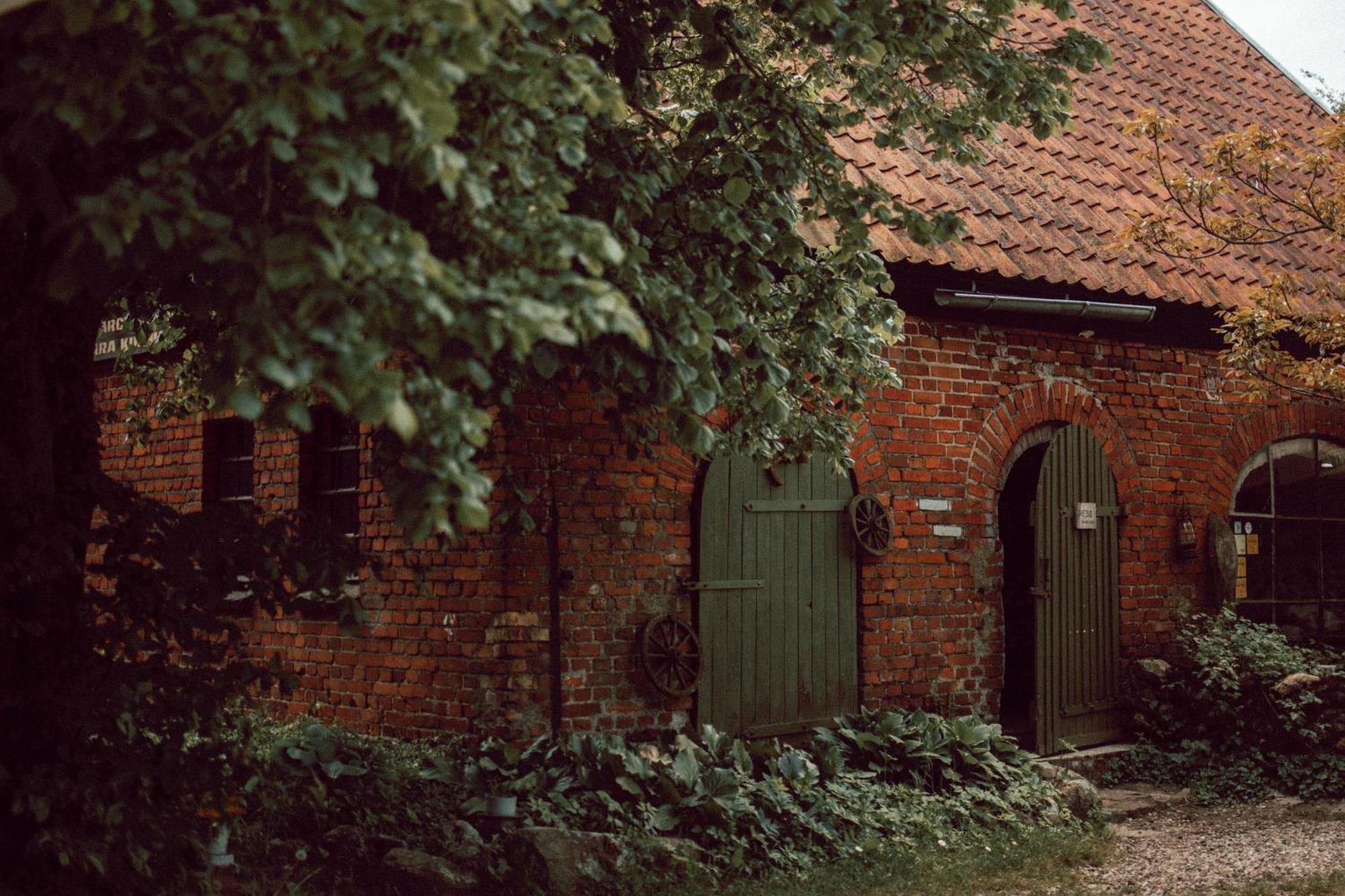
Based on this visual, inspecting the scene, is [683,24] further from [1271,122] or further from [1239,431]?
[1271,122]

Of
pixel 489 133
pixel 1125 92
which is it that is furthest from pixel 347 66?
pixel 1125 92

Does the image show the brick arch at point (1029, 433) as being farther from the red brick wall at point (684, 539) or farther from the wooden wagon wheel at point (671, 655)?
the wooden wagon wheel at point (671, 655)

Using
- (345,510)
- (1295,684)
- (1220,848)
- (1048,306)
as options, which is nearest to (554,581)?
(345,510)

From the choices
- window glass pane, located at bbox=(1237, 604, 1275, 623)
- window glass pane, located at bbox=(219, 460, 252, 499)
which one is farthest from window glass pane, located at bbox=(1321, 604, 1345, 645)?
window glass pane, located at bbox=(219, 460, 252, 499)

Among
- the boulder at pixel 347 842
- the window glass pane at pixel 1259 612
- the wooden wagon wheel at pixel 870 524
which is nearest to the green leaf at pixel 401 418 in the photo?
the boulder at pixel 347 842

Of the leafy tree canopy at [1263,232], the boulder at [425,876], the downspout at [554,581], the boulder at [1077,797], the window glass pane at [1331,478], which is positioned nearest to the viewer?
the boulder at [425,876]

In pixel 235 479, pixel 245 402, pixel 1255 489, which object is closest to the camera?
pixel 245 402

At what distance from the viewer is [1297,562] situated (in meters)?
11.0

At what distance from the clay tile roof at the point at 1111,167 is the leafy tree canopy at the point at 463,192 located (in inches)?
74.5

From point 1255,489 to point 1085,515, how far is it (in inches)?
89.4

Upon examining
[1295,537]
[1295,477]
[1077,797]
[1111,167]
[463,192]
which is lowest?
[1077,797]

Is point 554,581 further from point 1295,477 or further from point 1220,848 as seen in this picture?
point 1295,477

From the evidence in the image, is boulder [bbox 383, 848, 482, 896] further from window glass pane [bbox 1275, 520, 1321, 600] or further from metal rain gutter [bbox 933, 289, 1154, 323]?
window glass pane [bbox 1275, 520, 1321, 600]

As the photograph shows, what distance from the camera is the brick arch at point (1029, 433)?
348 inches
